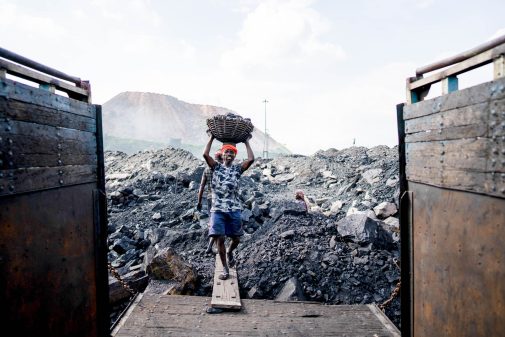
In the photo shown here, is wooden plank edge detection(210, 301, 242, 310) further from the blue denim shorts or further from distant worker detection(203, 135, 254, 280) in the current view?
the blue denim shorts

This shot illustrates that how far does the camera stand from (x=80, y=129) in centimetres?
300

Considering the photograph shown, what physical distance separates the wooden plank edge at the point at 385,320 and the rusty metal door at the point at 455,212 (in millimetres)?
694

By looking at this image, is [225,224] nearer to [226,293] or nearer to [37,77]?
[226,293]

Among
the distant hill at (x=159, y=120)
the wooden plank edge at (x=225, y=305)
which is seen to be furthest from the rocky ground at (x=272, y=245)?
the distant hill at (x=159, y=120)

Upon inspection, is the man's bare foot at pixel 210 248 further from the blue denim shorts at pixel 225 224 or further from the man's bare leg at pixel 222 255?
the blue denim shorts at pixel 225 224

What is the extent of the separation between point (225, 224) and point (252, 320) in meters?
1.54

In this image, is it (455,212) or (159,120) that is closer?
(455,212)

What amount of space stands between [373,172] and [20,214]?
50.9ft

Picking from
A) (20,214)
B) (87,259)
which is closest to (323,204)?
(87,259)

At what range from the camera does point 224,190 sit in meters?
5.11

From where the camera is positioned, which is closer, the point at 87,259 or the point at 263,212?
the point at 87,259

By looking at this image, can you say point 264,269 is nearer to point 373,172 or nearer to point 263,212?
point 263,212

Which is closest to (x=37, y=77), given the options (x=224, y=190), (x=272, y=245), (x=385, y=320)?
(x=224, y=190)

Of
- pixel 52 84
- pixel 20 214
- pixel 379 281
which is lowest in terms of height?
pixel 379 281
